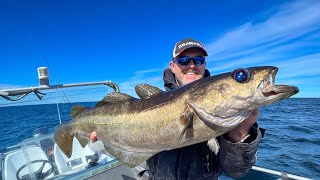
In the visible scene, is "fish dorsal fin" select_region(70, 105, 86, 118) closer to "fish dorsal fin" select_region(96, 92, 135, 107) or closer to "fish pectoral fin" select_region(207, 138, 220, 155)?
"fish dorsal fin" select_region(96, 92, 135, 107)

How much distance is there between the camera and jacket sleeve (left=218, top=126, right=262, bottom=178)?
115 inches

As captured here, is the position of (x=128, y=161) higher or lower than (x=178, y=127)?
lower

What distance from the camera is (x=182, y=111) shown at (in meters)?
2.77

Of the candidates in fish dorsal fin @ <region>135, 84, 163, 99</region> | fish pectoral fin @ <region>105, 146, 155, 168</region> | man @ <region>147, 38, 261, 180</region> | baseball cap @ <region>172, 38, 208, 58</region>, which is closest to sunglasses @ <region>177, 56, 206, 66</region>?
man @ <region>147, 38, 261, 180</region>

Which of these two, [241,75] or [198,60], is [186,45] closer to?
[198,60]

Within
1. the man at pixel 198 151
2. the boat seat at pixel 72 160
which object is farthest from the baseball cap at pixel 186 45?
the boat seat at pixel 72 160

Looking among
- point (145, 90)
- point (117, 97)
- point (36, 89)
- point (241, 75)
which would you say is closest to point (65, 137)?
point (117, 97)

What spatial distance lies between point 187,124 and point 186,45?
1.59 meters

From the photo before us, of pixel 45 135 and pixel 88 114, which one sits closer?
pixel 88 114

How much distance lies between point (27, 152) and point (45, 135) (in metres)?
0.84

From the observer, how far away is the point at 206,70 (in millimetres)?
4152

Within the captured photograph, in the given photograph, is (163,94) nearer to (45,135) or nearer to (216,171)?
(216,171)

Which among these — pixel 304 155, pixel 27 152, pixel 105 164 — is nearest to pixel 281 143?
pixel 304 155

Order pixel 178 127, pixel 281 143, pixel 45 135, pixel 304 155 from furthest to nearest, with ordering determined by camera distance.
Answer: pixel 281 143, pixel 304 155, pixel 45 135, pixel 178 127
